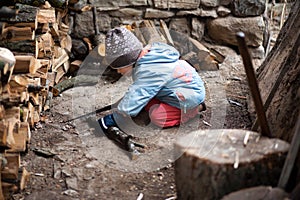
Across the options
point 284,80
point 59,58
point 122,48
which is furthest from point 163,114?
point 59,58

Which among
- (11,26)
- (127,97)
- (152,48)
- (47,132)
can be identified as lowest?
(47,132)

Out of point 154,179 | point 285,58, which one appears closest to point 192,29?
point 285,58

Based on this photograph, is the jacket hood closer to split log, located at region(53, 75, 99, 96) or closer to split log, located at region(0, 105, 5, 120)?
split log, located at region(53, 75, 99, 96)

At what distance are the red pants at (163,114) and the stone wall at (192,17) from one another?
175 cm

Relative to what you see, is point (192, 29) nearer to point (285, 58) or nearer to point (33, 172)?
point (285, 58)

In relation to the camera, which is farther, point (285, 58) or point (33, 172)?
point (285, 58)

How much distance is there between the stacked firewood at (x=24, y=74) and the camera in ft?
9.37

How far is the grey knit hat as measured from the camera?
3.89 m

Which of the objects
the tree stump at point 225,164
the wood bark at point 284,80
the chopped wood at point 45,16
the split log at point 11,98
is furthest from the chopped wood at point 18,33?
the wood bark at point 284,80

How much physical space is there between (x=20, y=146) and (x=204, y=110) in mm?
1869

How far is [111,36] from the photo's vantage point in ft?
13.0

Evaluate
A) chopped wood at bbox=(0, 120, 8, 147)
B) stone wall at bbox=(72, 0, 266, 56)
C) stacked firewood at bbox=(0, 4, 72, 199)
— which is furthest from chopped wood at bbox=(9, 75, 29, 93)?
stone wall at bbox=(72, 0, 266, 56)

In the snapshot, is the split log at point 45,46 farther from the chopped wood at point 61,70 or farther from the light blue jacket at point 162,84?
the light blue jacket at point 162,84

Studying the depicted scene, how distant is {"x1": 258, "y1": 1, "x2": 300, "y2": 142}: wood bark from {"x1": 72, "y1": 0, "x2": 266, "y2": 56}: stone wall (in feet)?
3.69
